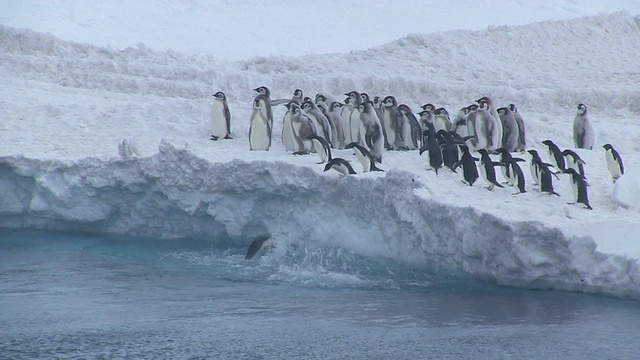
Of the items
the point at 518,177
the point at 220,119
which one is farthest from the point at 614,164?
the point at 220,119

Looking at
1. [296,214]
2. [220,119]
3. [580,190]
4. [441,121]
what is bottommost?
[296,214]

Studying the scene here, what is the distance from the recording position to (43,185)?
1164 cm

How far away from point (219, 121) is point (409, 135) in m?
2.63

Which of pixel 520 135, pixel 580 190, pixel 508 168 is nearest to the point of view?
pixel 580 190

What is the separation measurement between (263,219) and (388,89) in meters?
7.39

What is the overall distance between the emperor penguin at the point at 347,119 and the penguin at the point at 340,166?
2.17 metres

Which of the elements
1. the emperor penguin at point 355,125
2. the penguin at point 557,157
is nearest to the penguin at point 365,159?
the emperor penguin at point 355,125

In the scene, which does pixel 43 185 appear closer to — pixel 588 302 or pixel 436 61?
pixel 588 302

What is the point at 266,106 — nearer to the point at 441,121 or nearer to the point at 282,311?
the point at 441,121

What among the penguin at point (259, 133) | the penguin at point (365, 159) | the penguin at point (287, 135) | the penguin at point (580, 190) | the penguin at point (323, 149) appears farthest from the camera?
the penguin at point (259, 133)

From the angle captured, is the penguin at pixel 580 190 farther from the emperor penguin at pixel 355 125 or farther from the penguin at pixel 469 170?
the emperor penguin at pixel 355 125

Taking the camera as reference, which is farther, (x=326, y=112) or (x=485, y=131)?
(x=326, y=112)

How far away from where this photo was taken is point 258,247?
10484 millimetres

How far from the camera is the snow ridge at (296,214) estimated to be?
8992 millimetres
